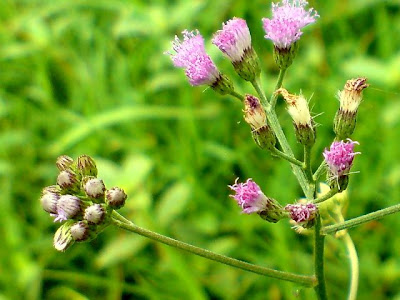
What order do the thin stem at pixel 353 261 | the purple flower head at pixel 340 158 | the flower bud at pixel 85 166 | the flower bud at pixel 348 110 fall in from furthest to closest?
the thin stem at pixel 353 261 < the flower bud at pixel 85 166 < the flower bud at pixel 348 110 < the purple flower head at pixel 340 158

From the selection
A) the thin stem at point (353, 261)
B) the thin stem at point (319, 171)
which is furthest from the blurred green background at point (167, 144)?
the thin stem at point (319, 171)

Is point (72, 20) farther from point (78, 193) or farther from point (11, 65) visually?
point (78, 193)

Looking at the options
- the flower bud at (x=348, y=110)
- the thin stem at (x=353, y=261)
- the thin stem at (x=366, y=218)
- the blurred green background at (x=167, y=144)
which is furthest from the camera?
the blurred green background at (x=167, y=144)

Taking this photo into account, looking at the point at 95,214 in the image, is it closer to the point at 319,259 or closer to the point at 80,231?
the point at 80,231

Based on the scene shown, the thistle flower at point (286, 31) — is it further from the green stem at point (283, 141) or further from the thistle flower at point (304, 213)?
the thistle flower at point (304, 213)

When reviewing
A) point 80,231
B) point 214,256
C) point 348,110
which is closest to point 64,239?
point 80,231

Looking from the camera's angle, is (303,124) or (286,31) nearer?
(303,124)

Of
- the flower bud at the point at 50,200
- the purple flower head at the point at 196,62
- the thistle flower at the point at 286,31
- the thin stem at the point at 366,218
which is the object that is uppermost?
the thistle flower at the point at 286,31

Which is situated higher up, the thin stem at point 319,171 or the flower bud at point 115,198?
the thin stem at point 319,171
